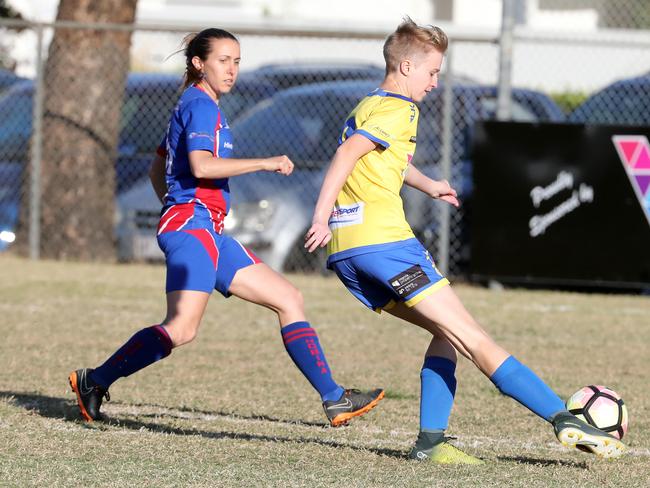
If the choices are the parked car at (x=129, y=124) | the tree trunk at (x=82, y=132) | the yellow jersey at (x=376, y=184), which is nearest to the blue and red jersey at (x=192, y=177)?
the yellow jersey at (x=376, y=184)

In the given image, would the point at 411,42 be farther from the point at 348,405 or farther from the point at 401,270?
the point at 348,405

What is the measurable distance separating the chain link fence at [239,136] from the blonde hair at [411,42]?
22.6 feet

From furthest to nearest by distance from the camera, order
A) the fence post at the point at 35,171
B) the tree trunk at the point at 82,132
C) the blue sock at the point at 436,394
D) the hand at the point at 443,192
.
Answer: the tree trunk at the point at 82,132 < the fence post at the point at 35,171 < the hand at the point at 443,192 < the blue sock at the point at 436,394

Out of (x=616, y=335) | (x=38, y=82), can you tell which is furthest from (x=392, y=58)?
(x=38, y=82)

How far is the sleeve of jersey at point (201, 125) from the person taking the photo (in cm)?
540

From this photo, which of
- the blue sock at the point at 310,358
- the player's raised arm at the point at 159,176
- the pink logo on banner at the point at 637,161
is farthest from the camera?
the pink logo on banner at the point at 637,161

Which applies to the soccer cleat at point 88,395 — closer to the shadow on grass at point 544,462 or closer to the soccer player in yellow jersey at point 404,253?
the soccer player in yellow jersey at point 404,253

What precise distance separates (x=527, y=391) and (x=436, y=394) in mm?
404

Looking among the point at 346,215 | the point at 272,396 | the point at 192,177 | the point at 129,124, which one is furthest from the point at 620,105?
the point at 346,215

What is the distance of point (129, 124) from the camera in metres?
13.9

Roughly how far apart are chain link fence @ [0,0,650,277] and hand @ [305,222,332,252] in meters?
7.43

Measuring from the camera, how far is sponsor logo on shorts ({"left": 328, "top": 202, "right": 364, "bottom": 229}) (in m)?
5.02

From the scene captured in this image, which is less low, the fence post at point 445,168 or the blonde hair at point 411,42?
the blonde hair at point 411,42

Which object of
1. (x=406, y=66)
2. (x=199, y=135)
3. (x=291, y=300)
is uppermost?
(x=406, y=66)
